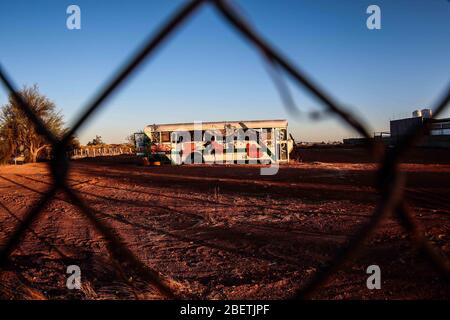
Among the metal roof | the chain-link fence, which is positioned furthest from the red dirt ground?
the metal roof

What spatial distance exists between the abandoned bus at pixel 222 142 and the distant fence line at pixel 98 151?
2106 cm

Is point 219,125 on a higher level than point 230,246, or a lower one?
higher

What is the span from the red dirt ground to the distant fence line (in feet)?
121

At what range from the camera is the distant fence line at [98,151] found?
44619mm

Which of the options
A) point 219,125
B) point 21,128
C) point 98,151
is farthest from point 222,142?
point 98,151

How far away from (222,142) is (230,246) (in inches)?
747

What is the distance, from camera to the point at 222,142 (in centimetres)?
2361

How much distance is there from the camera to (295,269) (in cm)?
390

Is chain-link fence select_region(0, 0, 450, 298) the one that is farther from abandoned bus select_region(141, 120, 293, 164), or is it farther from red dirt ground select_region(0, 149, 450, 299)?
abandoned bus select_region(141, 120, 293, 164)

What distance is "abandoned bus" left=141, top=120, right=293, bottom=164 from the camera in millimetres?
22828

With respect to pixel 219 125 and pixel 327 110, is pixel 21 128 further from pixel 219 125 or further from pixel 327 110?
pixel 327 110

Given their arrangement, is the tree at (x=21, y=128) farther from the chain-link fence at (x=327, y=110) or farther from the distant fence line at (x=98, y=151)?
the chain-link fence at (x=327, y=110)
